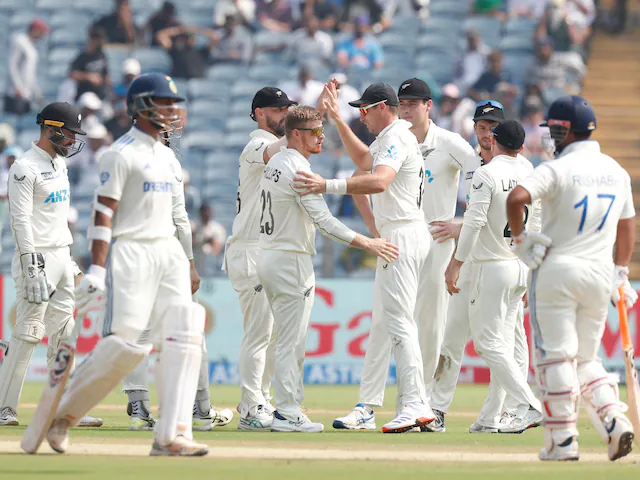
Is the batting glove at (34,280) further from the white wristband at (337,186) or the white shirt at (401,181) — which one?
the white shirt at (401,181)

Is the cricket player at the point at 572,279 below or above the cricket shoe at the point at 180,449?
above

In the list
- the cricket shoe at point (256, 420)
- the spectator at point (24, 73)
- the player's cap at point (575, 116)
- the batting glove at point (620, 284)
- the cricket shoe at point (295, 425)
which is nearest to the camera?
the player's cap at point (575, 116)

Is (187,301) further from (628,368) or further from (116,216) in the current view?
(628,368)

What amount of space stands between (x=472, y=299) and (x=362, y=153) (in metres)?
1.39

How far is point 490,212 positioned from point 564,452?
270 cm

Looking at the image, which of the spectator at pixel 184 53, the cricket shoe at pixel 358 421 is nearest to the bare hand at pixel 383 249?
the cricket shoe at pixel 358 421

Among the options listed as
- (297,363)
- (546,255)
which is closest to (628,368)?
(546,255)

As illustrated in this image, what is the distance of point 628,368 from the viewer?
743cm

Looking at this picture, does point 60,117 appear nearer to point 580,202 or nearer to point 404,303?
point 404,303

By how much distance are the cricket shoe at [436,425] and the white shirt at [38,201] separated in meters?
3.09

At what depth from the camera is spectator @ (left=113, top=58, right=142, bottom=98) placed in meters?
19.3

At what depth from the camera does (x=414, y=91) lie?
9438mm

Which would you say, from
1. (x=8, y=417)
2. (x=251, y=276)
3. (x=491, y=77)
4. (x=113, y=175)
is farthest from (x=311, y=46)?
(x=113, y=175)

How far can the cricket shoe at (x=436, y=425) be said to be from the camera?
8836 millimetres
